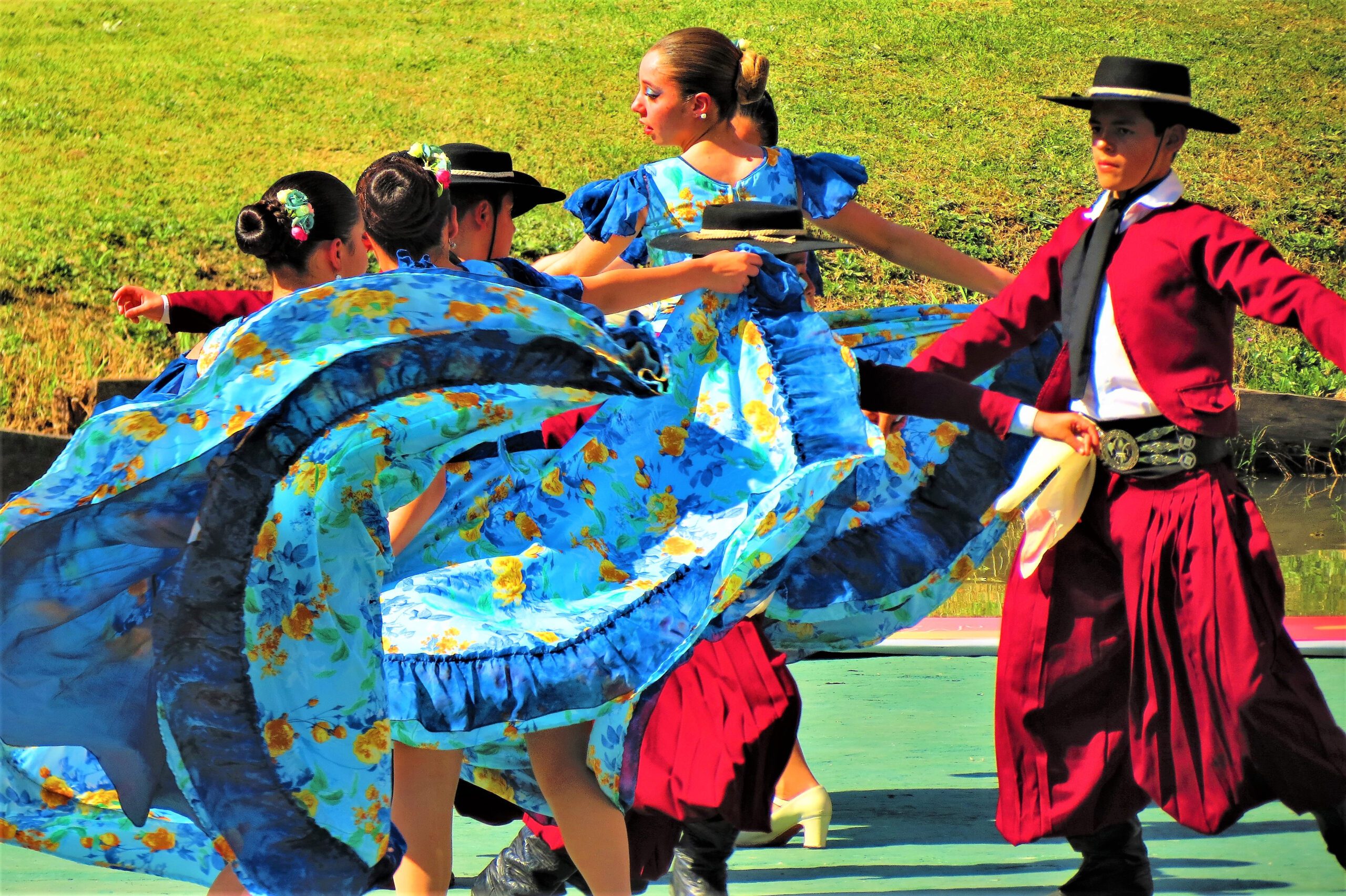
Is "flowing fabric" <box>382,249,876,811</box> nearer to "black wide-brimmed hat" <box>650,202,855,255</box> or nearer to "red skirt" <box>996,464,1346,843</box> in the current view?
"black wide-brimmed hat" <box>650,202,855,255</box>

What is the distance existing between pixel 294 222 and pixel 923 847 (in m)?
1.95

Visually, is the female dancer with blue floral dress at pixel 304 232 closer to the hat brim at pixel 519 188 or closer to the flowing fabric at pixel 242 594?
the hat brim at pixel 519 188

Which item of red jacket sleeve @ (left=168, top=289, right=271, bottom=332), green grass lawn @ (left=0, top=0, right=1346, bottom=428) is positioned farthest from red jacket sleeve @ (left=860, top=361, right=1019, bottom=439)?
green grass lawn @ (left=0, top=0, right=1346, bottom=428)

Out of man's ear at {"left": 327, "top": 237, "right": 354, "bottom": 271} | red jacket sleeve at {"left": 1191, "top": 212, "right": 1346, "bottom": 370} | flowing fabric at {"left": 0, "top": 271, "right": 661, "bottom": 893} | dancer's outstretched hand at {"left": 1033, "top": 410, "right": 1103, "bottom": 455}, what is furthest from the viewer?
man's ear at {"left": 327, "top": 237, "right": 354, "bottom": 271}

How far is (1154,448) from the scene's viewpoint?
3.09m

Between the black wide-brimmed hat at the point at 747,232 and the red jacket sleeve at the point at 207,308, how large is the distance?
1.05 m

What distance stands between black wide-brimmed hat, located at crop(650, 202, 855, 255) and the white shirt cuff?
1.63 ft

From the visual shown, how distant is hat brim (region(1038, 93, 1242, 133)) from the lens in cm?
312

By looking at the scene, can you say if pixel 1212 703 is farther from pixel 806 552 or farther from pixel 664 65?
pixel 664 65

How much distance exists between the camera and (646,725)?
3.19 metres

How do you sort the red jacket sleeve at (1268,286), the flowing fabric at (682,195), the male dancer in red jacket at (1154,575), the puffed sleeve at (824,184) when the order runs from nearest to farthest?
1. the red jacket sleeve at (1268,286)
2. the male dancer in red jacket at (1154,575)
3. the flowing fabric at (682,195)
4. the puffed sleeve at (824,184)

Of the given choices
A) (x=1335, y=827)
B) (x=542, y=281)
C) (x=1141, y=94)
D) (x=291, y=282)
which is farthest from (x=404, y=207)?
(x=1335, y=827)

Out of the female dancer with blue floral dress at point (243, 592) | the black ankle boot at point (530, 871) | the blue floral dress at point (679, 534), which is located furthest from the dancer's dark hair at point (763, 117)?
the black ankle boot at point (530, 871)

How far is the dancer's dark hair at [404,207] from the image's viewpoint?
292 centimetres
